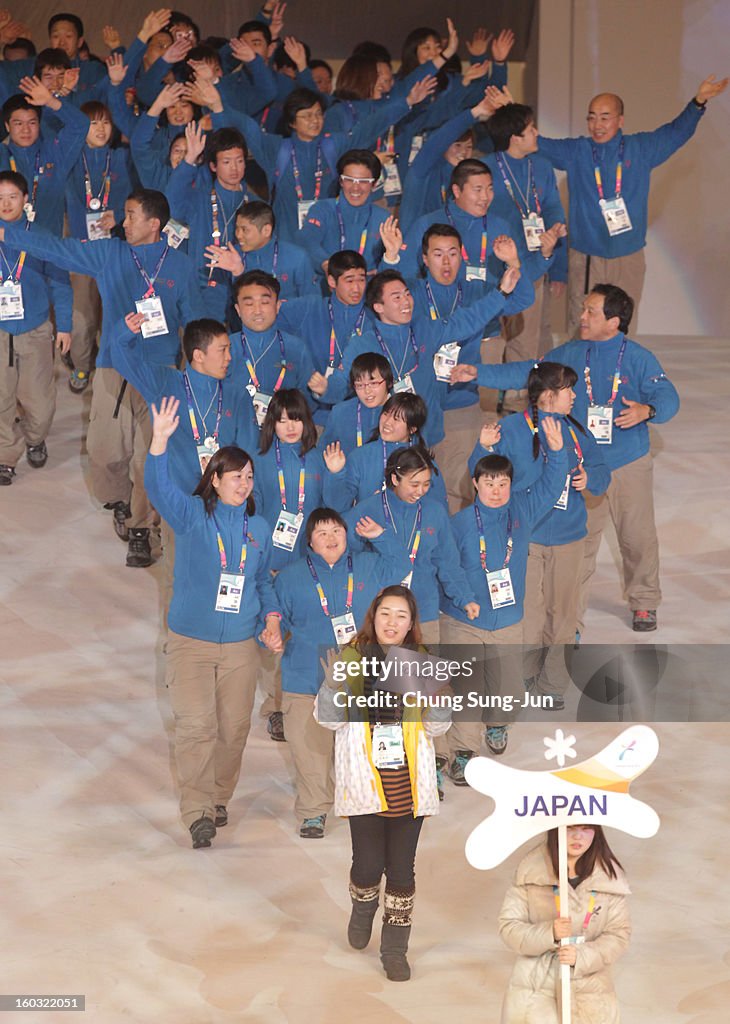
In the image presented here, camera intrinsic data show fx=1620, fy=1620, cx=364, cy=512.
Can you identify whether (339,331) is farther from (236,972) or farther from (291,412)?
(236,972)

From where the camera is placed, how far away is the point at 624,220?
30.1 feet

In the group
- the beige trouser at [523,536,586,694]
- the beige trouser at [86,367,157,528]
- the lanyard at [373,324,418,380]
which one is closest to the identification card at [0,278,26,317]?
the beige trouser at [86,367,157,528]

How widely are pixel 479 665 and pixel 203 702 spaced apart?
1.30 metres

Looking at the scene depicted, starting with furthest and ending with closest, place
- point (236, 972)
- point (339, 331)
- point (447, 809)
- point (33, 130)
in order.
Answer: point (33, 130) < point (339, 331) < point (447, 809) < point (236, 972)

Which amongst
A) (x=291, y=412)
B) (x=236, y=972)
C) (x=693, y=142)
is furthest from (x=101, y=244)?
(x=693, y=142)

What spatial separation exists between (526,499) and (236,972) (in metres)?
2.47

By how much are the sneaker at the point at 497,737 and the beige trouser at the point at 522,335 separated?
287 cm

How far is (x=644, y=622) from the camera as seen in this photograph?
8.03m

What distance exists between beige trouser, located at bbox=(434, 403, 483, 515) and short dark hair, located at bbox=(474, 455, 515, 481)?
1438mm

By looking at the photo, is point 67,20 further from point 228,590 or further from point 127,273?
point 228,590

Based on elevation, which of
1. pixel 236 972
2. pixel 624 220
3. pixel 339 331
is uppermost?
pixel 624 220

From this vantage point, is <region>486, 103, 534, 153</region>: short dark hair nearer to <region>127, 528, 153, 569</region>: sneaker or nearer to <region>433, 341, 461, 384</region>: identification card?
<region>433, 341, 461, 384</region>: identification card

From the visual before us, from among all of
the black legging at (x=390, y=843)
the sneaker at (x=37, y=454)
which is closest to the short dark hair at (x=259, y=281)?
the sneaker at (x=37, y=454)

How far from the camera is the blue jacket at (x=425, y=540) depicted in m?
6.51
